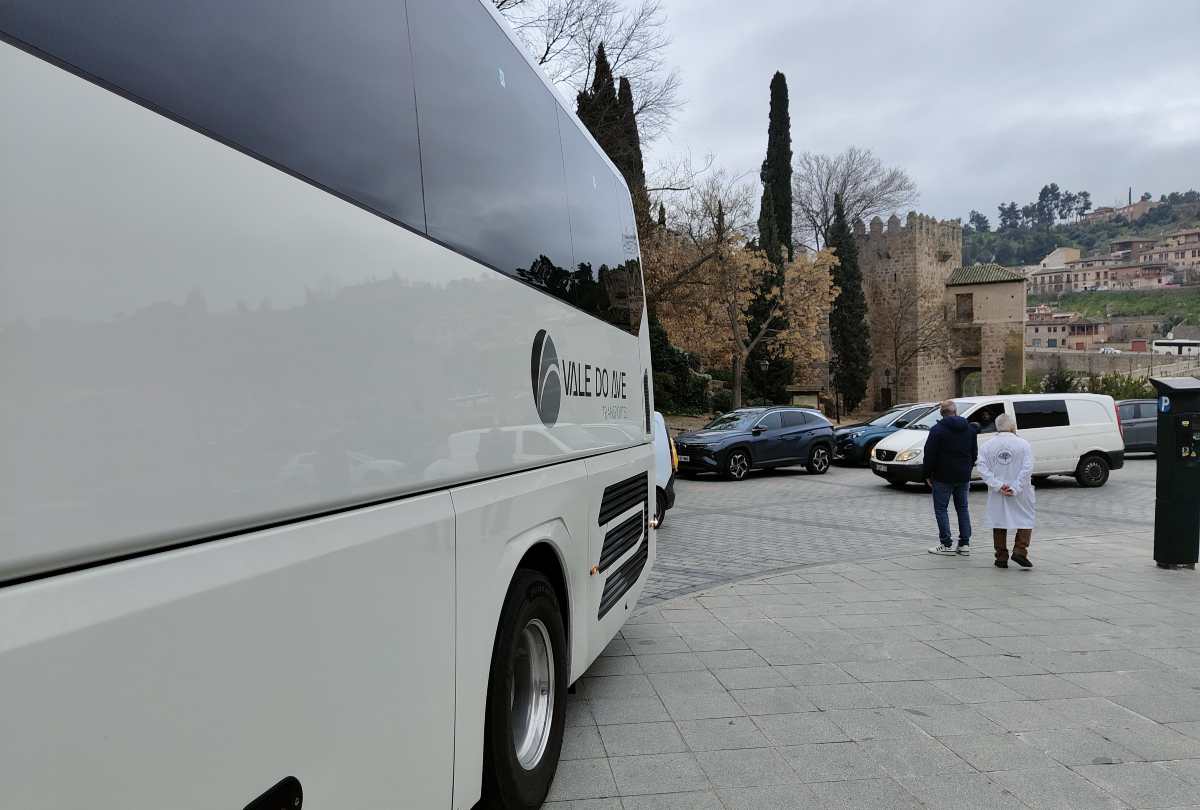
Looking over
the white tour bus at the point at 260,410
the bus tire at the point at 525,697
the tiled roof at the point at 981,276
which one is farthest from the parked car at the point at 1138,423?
the tiled roof at the point at 981,276

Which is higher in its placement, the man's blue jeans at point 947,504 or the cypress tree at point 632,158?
the cypress tree at point 632,158

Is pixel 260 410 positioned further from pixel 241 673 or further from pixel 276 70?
pixel 276 70

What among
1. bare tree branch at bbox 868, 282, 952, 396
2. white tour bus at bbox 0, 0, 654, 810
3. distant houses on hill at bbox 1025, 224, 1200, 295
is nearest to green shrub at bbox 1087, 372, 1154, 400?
bare tree branch at bbox 868, 282, 952, 396

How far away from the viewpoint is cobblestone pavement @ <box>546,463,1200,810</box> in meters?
3.71

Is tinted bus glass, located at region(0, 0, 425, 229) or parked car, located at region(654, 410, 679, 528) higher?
tinted bus glass, located at region(0, 0, 425, 229)

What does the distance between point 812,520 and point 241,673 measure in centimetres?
1187

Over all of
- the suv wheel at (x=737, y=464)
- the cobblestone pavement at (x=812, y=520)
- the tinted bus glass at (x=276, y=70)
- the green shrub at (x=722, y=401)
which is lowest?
the cobblestone pavement at (x=812, y=520)

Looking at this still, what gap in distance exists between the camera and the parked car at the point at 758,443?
18781mm

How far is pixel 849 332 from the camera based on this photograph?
1932 inches

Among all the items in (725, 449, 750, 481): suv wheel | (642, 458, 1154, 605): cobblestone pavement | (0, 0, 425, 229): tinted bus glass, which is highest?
(0, 0, 425, 229): tinted bus glass

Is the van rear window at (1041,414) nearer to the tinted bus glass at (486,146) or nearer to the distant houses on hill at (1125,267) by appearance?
the tinted bus glass at (486,146)

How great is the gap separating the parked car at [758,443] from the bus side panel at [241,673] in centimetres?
1660

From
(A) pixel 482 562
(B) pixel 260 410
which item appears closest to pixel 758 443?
(A) pixel 482 562

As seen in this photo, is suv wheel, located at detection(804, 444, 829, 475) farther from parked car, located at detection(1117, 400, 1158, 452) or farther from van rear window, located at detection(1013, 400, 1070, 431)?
parked car, located at detection(1117, 400, 1158, 452)
